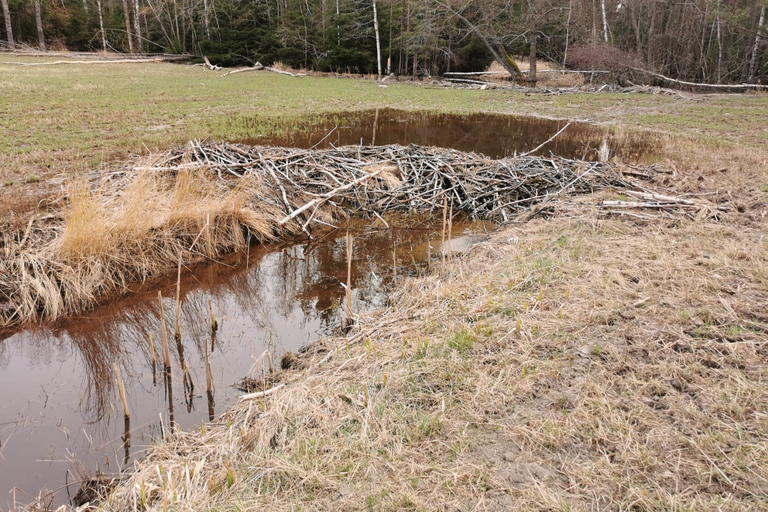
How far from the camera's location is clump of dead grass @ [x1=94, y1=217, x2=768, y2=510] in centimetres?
244

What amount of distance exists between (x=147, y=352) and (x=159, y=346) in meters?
0.12

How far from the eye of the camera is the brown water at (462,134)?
1288cm

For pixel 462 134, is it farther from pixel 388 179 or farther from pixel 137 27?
pixel 137 27

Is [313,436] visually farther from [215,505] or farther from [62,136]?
[62,136]

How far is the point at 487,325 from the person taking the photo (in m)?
4.03

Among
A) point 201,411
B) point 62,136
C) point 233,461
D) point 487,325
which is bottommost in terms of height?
point 201,411

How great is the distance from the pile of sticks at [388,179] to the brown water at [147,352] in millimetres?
1297

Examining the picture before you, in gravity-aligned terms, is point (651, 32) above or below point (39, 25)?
below

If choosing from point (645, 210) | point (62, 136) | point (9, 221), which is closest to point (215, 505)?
point (9, 221)

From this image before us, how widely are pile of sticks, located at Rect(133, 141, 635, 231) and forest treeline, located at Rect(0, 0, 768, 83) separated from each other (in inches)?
782

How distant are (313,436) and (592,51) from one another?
97.0 ft

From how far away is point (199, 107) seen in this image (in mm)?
16734

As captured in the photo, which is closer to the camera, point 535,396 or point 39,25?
point 535,396

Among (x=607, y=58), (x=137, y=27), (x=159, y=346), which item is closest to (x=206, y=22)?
(x=137, y=27)
